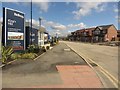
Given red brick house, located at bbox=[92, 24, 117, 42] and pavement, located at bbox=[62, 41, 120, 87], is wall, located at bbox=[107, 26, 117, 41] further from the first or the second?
pavement, located at bbox=[62, 41, 120, 87]

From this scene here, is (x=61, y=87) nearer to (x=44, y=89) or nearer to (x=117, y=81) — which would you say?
(x=44, y=89)

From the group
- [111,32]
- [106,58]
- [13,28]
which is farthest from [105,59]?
[111,32]

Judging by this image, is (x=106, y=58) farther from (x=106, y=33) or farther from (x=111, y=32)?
(x=111, y=32)

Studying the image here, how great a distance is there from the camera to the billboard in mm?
22141

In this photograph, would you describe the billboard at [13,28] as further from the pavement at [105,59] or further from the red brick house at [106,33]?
the red brick house at [106,33]

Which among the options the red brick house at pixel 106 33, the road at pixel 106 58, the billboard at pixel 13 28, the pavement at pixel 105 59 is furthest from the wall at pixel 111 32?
the billboard at pixel 13 28

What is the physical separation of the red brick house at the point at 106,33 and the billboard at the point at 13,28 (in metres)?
78.6

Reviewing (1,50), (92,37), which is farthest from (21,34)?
(92,37)

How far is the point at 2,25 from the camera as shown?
2186 cm

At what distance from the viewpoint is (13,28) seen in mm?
23734

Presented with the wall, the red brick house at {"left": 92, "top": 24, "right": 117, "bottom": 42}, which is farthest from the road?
the wall

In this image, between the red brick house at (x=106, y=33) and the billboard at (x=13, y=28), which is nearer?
the billboard at (x=13, y=28)

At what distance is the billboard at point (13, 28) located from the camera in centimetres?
2214

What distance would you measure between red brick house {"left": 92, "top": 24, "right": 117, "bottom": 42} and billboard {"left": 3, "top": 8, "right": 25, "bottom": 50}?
78639mm
